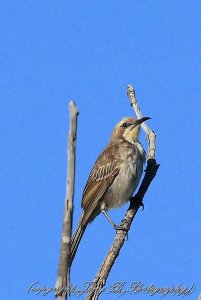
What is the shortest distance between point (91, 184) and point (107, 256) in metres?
3.78

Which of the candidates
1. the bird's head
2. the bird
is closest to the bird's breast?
the bird

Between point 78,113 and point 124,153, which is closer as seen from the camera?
point 78,113

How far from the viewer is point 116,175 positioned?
11.2 m

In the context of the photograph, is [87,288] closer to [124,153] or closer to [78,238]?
[78,238]

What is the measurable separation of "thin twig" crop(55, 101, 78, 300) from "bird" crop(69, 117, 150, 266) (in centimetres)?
535

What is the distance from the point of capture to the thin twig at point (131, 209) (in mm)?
7126

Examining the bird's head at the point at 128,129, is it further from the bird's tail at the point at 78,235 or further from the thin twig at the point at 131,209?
the bird's tail at the point at 78,235

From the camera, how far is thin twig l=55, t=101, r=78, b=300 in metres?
5.14

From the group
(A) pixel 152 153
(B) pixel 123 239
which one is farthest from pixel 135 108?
(B) pixel 123 239

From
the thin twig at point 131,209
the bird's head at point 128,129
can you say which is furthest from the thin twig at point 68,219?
the bird's head at point 128,129

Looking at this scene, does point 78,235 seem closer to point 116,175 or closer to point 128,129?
point 116,175

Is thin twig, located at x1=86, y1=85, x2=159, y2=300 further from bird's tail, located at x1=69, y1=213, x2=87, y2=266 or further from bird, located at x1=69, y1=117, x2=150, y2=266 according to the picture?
bird's tail, located at x1=69, y1=213, x2=87, y2=266

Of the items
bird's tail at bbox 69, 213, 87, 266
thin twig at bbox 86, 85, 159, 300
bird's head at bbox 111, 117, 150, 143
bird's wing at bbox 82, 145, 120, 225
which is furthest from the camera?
bird's head at bbox 111, 117, 150, 143

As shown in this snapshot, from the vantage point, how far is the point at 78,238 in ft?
32.9
